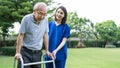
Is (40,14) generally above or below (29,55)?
above

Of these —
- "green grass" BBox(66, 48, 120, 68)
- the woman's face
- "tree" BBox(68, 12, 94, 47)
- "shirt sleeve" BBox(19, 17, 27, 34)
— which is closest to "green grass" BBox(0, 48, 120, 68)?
"green grass" BBox(66, 48, 120, 68)

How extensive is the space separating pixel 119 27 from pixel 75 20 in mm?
8144

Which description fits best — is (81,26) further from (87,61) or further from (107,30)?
(87,61)

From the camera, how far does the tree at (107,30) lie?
132 ft

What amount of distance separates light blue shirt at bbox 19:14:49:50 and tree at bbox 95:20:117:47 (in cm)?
3596

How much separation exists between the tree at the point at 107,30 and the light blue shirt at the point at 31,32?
36.0 meters

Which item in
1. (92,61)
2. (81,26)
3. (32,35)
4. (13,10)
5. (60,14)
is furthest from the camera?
(81,26)

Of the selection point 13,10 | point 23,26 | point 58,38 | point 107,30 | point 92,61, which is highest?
point 13,10

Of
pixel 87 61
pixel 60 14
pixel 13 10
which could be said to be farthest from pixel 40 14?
pixel 13 10

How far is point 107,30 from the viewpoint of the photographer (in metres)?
41.4

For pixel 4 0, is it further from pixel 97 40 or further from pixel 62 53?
pixel 97 40

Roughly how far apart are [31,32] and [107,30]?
126ft

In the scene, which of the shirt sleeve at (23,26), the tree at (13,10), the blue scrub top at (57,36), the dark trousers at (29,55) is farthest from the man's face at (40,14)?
the tree at (13,10)

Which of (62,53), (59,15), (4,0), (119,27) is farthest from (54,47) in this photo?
(119,27)
